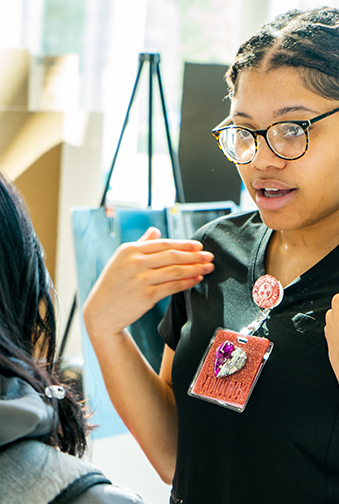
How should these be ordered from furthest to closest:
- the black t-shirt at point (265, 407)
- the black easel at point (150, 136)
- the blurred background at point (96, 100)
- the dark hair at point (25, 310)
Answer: the blurred background at point (96, 100) → the black easel at point (150, 136) → the black t-shirt at point (265, 407) → the dark hair at point (25, 310)

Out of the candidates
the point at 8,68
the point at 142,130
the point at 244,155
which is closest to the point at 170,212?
the point at 8,68

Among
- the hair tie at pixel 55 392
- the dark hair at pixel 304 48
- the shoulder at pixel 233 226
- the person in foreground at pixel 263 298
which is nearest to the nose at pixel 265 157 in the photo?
the person in foreground at pixel 263 298

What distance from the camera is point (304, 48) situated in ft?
2.91

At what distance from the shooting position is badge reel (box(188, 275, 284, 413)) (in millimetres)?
920

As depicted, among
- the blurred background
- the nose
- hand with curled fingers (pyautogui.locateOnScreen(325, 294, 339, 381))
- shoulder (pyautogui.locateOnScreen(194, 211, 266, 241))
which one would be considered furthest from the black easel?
hand with curled fingers (pyautogui.locateOnScreen(325, 294, 339, 381))

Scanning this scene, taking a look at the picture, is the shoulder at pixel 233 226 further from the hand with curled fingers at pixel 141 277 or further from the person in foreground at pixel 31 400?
the person in foreground at pixel 31 400

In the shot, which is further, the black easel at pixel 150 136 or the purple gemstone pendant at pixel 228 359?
the black easel at pixel 150 136

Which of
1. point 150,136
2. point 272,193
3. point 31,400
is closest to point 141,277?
point 272,193

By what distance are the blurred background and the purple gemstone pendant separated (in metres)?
0.64

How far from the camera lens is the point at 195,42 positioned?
418cm

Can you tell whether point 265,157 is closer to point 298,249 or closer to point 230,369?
point 298,249

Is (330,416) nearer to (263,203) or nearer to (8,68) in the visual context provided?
(263,203)

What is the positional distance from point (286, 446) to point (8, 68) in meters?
2.11

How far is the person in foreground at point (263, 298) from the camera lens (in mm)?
865
